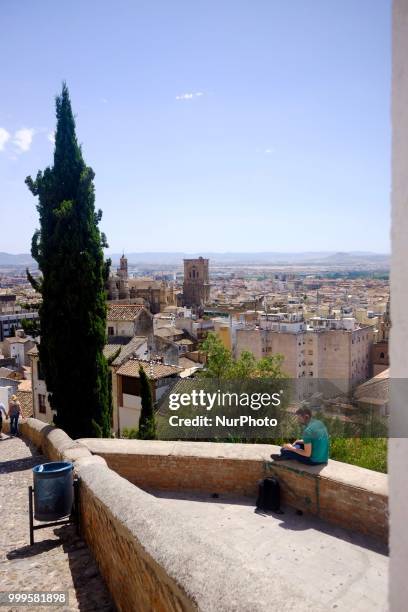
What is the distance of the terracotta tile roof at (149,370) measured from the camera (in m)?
21.9

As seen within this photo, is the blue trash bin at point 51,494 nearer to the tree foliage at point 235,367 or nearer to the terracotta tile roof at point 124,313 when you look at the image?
the tree foliage at point 235,367

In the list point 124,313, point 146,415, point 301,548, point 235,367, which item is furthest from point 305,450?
point 124,313

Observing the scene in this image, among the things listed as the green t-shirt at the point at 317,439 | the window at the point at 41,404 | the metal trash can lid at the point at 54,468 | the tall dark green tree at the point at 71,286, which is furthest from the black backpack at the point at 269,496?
the window at the point at 41,404

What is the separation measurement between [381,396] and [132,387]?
10706mm

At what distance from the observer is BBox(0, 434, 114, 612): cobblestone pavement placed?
4.02 metres

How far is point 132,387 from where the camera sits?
71.8 feet

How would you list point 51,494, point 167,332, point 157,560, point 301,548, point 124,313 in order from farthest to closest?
point 167,332
point 124,313
point 51,494
point 301,548
point 157,560

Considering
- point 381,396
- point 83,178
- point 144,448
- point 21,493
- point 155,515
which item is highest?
point 83,178

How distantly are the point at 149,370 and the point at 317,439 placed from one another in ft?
56.4

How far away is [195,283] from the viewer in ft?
350

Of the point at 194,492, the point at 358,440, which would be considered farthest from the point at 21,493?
the point at 358,440

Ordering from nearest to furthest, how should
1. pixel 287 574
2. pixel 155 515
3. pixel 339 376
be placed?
pixel 155 515, pixel 287 574, pixel 339 376

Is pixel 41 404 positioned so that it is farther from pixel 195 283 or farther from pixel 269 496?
pixel 195 283

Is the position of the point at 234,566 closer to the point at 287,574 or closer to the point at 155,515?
the point at 155,515
